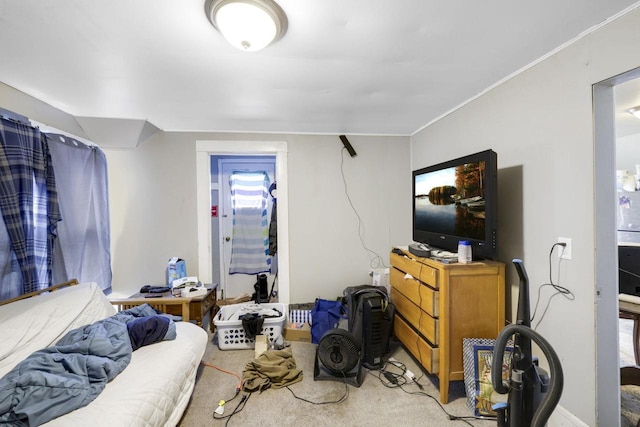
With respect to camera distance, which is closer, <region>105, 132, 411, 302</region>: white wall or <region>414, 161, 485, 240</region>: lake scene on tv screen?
<region>414, 161, 485, 240</region>: lake scene on tv screen

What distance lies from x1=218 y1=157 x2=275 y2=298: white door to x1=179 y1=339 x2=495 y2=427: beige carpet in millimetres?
1585

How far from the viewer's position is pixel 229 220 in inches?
143

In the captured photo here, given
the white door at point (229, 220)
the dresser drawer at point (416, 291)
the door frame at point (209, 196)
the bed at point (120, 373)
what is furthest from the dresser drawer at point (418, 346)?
the white door at point (229, 220)

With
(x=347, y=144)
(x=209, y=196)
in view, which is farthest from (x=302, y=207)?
(x=209, y=196)

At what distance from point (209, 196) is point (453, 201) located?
250 centimetres

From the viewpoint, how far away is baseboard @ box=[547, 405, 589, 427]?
1.38 meters

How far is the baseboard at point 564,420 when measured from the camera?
1379mm

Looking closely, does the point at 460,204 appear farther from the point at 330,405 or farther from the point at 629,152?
the point at 629,152

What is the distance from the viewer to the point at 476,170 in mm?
1755

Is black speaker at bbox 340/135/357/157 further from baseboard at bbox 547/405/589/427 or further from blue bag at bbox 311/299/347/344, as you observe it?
baseboard at bbox 547/405/589/427

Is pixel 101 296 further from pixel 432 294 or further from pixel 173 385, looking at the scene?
pixel 432 294

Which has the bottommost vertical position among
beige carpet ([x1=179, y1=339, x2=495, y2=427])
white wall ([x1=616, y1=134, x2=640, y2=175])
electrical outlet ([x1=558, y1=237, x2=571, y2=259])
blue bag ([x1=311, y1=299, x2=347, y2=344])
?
beige carpet ([x1=179, y1=339, x2=495, y2=427])

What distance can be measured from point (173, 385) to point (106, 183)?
7.51 feet

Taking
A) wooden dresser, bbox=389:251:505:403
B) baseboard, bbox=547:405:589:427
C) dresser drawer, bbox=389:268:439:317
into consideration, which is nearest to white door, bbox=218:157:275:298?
dresser drawer, bbox=389:268:439:317
